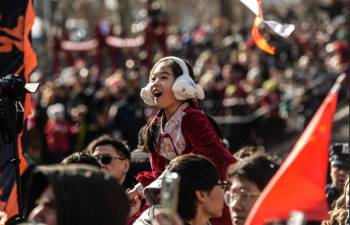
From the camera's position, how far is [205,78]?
2209 centimetres

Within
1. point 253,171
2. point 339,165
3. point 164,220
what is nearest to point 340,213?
point 253,171

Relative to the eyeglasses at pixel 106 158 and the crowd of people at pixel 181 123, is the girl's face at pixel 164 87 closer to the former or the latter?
the crowd of people at pixel 181 123

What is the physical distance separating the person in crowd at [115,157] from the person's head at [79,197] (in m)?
3.52

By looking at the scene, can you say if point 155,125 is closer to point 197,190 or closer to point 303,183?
point 197,190

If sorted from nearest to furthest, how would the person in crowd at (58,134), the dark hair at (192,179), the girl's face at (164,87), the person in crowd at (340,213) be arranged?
the dark hair at (192,179) → the person in crowd at (340,213) → the girl's face at (164,87) → the person in crowd at (58,134)

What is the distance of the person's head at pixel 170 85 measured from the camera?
283 inches

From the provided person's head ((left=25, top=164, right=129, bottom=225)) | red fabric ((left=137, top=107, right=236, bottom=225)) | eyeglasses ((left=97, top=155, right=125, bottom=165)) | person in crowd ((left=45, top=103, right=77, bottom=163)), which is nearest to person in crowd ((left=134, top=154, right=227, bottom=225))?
person's head ((left=25, top=164, right=129, bottom=225))

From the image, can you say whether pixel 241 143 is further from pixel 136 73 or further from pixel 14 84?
pixel 14 84

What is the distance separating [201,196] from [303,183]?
953 millimetres

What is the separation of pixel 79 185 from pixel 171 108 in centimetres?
291

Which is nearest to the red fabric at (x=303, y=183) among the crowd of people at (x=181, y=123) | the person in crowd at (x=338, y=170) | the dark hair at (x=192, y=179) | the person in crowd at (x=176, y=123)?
the crowd of people at (x=181, y=123)

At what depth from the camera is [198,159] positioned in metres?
5.56

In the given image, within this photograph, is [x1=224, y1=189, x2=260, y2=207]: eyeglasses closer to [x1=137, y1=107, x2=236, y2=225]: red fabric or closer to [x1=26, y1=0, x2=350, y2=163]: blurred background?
[x1=137, y1=107, x2=236, y2=225]: red fabric

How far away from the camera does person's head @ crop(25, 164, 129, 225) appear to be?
439 cm
